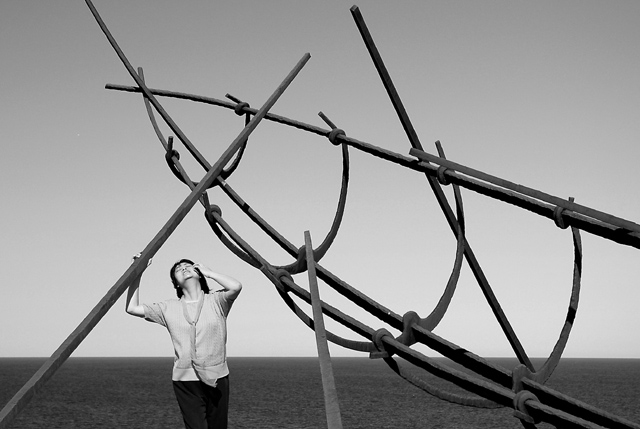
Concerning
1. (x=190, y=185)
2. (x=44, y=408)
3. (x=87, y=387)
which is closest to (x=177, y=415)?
(x=44, y=408)

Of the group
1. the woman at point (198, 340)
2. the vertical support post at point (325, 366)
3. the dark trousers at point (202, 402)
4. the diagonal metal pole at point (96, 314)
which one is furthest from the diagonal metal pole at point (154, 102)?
the vertical support post at point (325, 366)

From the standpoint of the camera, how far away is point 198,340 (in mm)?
4891

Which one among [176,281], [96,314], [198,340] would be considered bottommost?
[96,314]

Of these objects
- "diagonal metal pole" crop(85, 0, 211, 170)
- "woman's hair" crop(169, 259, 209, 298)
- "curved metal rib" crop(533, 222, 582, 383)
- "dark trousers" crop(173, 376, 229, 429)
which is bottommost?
"dark trousers" crop(173, 376, 229, 429)

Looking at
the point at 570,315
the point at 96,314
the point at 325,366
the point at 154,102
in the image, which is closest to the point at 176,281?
the point at 154,102

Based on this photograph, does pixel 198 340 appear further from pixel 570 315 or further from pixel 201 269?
pixel 570 315

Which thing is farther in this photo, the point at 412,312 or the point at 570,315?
the point at 570,315

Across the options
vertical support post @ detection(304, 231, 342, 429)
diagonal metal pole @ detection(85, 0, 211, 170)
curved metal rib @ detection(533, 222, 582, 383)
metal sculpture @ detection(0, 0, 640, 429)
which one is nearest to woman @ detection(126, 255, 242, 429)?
metal sculpture @ detection(0, 0, 640, 429)

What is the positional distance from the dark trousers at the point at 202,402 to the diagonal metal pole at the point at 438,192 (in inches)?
68.5

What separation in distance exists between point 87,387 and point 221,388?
460ft

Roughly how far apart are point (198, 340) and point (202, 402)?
1.35ft

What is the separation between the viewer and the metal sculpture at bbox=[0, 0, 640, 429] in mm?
3344

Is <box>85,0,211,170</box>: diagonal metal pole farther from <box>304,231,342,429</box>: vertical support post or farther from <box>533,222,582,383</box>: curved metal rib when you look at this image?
<box>533,222,582,383</box>: curved metal rib

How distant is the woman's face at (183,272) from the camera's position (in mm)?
5098
